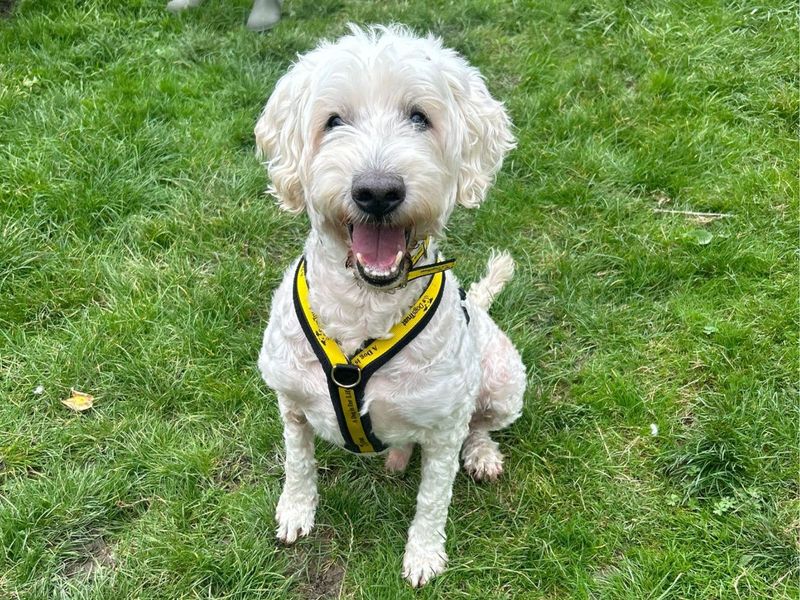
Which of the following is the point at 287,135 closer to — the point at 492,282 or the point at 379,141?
the point at 379,141

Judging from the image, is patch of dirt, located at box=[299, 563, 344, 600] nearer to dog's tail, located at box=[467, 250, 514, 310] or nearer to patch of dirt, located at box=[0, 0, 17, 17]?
dog's tail, located at box=[467, 250, 514, 310]

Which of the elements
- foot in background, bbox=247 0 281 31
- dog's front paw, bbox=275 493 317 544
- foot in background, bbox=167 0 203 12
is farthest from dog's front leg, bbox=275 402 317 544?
foot in background, bbox=167 0 203 12

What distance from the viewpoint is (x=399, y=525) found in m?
3.41

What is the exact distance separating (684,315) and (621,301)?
0.39 meters

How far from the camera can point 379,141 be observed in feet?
7.23

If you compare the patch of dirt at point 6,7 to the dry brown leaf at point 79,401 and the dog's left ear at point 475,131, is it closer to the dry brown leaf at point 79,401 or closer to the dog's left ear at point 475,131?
the dry brown leaf at point 79,401

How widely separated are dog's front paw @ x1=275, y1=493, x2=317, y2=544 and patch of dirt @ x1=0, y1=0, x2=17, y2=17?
18.1 ft

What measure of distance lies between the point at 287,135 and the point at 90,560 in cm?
223

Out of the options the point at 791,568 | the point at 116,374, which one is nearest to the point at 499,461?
the point at 791,568

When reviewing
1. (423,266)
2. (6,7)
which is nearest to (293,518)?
(423,266)

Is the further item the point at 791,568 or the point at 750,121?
the point at 750,121

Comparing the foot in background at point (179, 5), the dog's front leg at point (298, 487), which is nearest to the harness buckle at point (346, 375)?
the dog's front leg at point (298, 487)

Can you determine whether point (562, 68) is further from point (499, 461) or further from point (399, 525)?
point (399, 525)

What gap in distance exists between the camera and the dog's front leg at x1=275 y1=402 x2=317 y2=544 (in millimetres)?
3105
